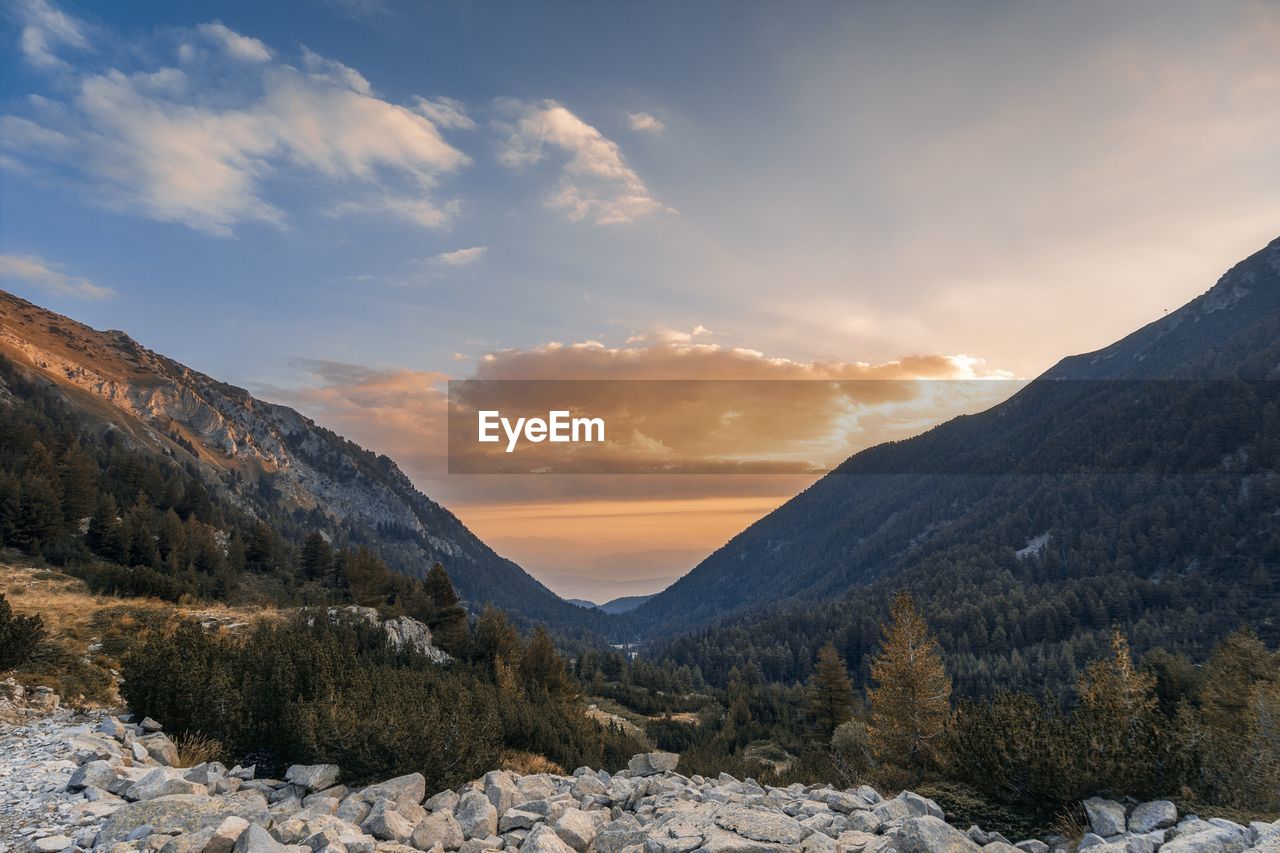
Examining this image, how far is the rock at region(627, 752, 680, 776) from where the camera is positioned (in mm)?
22684

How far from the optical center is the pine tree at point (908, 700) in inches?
1231

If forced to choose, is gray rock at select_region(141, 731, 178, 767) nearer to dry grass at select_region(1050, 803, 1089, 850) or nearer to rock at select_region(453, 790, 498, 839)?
rock at select_region(453, 790, 498, 839)

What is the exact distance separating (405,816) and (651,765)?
12.7 metres

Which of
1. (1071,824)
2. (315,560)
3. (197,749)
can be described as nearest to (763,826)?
(1071,824)

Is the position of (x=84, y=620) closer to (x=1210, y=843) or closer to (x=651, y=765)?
(x=651, y=765)

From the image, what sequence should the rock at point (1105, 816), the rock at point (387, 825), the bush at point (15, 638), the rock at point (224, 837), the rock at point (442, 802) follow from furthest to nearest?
1. the bush at point (15, 638)
2. the rock at point (442, 802)
3. the rock at point (1105, 816)
4. the rock at point (387, 825)
5. the rock at point (224, 837)

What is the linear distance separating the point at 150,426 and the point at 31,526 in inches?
7718

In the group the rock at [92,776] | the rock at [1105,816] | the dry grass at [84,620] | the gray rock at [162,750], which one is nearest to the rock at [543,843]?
the rock at [92,776]

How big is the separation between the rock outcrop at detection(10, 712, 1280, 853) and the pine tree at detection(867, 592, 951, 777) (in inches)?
683

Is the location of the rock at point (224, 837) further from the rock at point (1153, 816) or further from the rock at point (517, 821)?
the rock at point (1153, 816)

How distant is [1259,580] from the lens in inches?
6540

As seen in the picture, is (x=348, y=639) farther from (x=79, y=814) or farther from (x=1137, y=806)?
(x=1137, y=806)

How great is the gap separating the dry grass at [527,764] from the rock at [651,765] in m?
2.65

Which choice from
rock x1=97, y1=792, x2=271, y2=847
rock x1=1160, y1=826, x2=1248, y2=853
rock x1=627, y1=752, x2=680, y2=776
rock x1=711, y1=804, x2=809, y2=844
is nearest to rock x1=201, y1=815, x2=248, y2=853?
rock x1=97, y1=792, x2=271, y2=847
